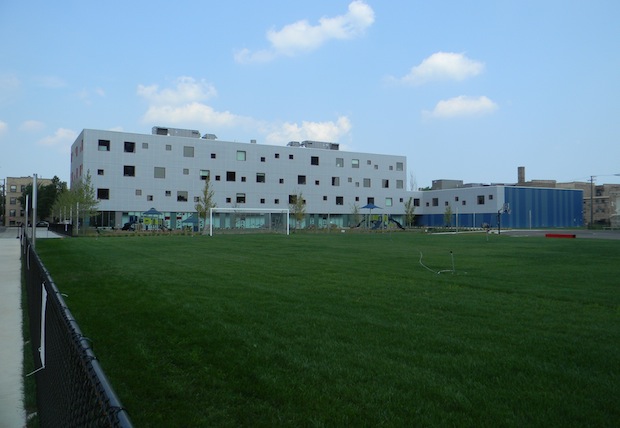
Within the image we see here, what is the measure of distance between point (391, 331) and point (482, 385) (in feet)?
8.30

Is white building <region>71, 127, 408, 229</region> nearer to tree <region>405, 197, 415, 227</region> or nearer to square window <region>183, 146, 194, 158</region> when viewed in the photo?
square window <region>183, 146, 194, 158</region>

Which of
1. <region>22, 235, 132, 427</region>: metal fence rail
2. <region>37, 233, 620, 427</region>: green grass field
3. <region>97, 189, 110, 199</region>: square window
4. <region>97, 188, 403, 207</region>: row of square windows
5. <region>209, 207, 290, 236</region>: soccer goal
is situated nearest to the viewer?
<region>22, 235, 132, 427</region>: metal fence rail

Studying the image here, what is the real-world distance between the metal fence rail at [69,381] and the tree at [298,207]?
63467mm

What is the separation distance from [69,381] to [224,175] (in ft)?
237

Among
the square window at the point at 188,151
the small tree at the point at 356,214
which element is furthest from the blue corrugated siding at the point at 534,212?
the square window at the point at 188,151

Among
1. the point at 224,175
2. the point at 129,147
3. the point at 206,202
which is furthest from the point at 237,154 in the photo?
the point at 129,147

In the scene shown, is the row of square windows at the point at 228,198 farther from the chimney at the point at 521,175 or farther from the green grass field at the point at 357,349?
the green grass field at the point at 357,349

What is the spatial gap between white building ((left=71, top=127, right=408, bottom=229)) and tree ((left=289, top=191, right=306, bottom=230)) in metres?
1.06

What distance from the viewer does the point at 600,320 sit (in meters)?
8.55

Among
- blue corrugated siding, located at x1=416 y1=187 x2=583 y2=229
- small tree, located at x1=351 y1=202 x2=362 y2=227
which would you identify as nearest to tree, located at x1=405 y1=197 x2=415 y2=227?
blue corrugated siding, located at x1=416 y1=187 x2=583 y2=229

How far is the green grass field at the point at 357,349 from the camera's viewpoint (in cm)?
477

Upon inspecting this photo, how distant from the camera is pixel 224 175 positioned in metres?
74.6

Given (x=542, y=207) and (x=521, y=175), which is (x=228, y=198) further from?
(x=521, y=175)

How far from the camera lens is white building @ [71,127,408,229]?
2596 inches
